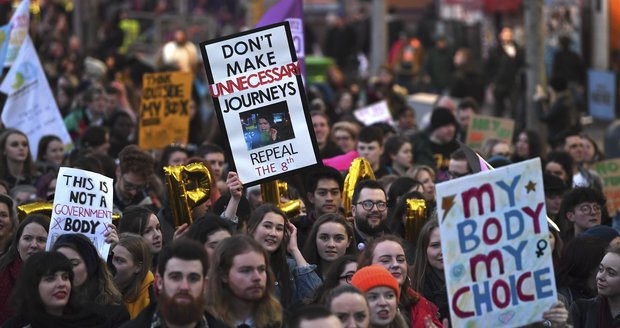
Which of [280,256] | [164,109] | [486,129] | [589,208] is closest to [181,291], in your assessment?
[280,256]

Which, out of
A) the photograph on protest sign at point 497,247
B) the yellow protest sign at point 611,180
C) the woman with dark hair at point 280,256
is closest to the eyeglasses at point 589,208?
the woman with dark hair at point 280,256

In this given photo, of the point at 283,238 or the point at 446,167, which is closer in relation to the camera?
the point at 283,238

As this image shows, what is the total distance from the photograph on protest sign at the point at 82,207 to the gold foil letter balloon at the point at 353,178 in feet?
6.44

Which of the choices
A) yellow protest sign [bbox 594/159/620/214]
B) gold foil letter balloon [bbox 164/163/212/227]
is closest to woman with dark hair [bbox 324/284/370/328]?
gold foil letter balloon [bbox 164/163/212/227]

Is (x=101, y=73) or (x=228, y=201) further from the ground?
(x=101, y=73)

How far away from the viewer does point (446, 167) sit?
15734 mm

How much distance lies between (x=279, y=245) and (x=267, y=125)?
1.28 meters

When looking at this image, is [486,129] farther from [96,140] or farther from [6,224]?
[6,224]

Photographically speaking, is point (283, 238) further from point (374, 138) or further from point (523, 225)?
point (374, 138)

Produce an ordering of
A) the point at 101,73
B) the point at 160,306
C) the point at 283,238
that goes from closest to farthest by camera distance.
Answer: the point at 160,306
the point at 283,238
the point at 101,73

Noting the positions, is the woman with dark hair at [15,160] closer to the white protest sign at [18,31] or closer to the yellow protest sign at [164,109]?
the yellow protest sign at [164,109]

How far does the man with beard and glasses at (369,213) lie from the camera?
10914mm

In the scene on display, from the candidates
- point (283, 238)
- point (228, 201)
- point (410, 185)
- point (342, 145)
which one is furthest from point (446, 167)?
point (283, 238)

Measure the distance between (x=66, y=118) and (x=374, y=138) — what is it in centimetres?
599
